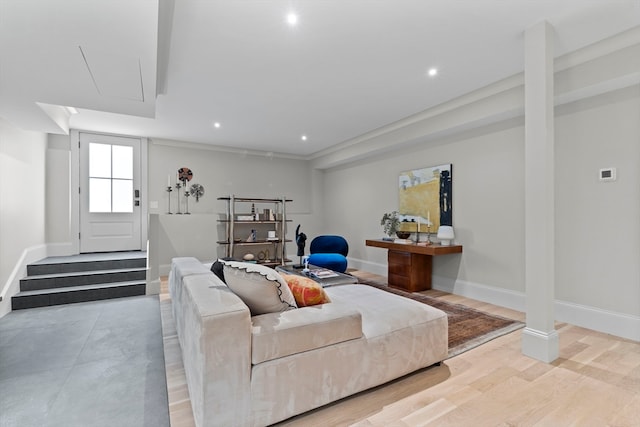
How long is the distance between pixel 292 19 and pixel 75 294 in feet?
14.1

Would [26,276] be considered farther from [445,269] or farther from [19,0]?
[445,269]

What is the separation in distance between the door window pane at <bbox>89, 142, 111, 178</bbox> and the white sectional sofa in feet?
Answer: 15.0

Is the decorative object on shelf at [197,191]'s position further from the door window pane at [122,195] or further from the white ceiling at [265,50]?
the white ceiling at [265,50]

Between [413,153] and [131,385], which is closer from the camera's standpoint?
[131,385]

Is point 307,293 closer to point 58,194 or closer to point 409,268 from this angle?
point 409,268

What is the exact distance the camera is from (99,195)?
528 centimetres

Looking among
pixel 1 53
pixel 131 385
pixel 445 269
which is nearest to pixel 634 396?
pixel 445 269

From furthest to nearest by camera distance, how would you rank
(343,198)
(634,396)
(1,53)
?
1. (343,198)
2. (1,53)
3. (634,396)

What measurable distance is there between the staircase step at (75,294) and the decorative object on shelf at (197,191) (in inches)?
82.0

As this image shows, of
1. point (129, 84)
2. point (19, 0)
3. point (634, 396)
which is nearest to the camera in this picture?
point (19, 0)

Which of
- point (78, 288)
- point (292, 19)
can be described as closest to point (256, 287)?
point (292, 19)

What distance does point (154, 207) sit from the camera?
18.6 ft

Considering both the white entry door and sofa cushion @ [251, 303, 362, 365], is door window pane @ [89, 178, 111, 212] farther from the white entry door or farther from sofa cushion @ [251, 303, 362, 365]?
sofa cushion @ [251, 303, 362, 365]

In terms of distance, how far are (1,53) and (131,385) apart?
8.32 feet
